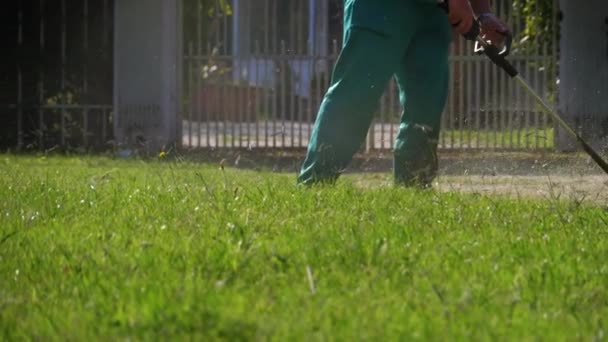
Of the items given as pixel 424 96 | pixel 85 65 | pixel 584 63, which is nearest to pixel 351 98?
pixel 424 96

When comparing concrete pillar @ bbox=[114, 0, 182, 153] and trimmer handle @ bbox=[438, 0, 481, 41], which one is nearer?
trimmer handle @ bbox=[438, 0, 481, 41]

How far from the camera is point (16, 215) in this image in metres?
5.29

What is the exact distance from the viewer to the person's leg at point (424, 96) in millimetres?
6852

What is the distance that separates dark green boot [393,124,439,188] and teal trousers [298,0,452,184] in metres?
0.02

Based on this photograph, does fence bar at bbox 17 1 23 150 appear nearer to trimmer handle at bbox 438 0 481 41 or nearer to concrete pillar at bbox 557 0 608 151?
concrete pillar at bbox 557 0 608 151

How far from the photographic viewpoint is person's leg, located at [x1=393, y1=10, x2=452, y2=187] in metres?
6.85

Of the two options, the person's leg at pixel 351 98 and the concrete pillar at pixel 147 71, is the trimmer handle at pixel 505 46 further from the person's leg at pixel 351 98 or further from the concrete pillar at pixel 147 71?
the concrete pillar at pixel 147 71

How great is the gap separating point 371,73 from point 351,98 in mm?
154

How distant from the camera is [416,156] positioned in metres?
6.89

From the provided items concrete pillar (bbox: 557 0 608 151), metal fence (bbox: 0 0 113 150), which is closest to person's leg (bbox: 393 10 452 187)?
concrete pillar (bbox: 557 0 608 151)

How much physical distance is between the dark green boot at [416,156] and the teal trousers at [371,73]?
2 cm

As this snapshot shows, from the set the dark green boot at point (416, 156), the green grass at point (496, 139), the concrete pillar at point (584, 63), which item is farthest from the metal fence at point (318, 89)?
the dark green boot at point (416, 156)

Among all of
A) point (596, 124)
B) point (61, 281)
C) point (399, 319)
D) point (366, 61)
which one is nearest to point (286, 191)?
point (366, 61)

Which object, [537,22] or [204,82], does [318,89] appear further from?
Answer: [537,22]
